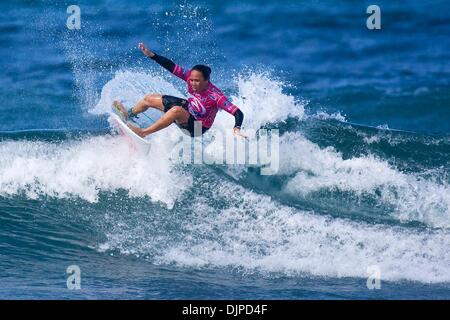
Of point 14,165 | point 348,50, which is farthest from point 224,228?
point 348,50

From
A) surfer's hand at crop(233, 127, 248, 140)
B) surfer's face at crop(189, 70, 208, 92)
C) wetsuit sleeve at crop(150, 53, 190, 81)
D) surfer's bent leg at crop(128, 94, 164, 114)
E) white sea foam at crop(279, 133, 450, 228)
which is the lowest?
white sea foam at crop(279, 133, 450, 228)

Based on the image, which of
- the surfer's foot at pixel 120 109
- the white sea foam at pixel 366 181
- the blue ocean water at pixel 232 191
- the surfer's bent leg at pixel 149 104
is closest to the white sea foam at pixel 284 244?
the blue ocean water at pixel 232 191

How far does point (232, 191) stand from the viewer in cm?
899

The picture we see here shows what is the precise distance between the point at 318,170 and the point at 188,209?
209cm

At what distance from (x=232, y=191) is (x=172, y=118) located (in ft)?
3.68

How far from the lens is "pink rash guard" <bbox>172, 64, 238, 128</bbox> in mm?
8531

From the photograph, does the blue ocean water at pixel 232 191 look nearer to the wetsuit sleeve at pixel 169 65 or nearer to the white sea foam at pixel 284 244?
the white sea foam at pixel 284 244

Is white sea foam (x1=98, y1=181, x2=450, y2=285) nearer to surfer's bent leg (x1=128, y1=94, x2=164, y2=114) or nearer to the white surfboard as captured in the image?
the white surfboard

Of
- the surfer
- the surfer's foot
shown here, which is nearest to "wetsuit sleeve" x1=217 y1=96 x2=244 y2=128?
the surfer

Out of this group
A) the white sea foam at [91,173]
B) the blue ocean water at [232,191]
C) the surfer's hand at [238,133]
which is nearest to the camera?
the blue ocean water at [232,191]

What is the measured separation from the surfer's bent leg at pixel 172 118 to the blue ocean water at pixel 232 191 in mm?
619

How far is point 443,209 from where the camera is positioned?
8.95 meters

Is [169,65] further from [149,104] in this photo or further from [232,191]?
[232,191]

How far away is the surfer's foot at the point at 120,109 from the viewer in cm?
915
